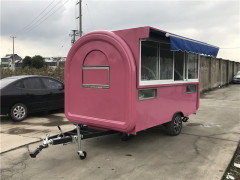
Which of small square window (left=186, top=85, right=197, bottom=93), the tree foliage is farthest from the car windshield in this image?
the tree foliage

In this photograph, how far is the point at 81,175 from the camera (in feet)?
12.6

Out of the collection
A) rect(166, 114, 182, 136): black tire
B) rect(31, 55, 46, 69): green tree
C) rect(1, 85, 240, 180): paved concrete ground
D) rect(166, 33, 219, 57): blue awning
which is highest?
rect(31, 55, 46, 69): green tree

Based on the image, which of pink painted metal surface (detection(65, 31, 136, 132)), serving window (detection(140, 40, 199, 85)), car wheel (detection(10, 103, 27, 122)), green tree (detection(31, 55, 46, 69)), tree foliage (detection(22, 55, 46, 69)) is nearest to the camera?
pink painted metal surface (detection(65, 31, 136, 132))

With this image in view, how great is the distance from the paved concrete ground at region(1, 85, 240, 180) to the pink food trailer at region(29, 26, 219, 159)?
1.48 ft

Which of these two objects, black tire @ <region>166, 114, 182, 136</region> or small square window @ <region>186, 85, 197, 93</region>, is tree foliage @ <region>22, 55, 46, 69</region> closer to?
small square window @ <region>186, 85, 197, 93</region>

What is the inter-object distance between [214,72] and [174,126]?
14154mm

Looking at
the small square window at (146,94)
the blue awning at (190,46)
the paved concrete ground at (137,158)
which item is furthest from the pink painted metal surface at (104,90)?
the blue awning at (190,46)

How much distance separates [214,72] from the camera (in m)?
18.5

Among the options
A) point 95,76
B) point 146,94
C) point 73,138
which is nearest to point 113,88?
point 95,76

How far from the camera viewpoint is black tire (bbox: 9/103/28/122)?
25.0 ft

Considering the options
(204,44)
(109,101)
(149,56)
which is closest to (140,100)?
(109,101)

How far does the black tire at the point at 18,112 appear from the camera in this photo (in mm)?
7613

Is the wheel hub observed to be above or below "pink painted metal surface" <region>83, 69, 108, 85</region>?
below

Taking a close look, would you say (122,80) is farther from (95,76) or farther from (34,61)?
(34,61)
